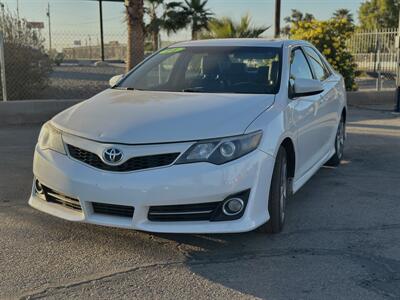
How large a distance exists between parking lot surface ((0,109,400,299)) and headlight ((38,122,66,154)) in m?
0.75

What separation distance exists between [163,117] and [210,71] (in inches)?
51.4

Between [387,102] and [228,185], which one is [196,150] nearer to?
[228,185]

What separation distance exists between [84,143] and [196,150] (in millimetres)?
838

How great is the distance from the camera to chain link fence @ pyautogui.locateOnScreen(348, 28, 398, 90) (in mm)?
14789

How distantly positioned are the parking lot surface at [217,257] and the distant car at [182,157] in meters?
0.29

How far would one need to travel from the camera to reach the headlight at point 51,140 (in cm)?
395

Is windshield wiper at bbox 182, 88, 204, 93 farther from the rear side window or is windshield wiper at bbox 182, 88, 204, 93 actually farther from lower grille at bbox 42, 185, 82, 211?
the rear side window

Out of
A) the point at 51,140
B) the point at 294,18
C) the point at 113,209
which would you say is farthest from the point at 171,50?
the point at 294,18

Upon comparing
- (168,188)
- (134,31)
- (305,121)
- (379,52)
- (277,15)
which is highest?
(277,15)

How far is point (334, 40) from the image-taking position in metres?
13.2

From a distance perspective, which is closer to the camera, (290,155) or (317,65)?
(290,155)

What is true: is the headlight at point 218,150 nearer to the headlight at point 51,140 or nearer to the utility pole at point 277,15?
the headlight at point 51,140

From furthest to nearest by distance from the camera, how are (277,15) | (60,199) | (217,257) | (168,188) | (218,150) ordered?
(277,15), (60,199), (217,257), (218,150), (168,188)

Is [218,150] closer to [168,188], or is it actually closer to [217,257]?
[168,188]
